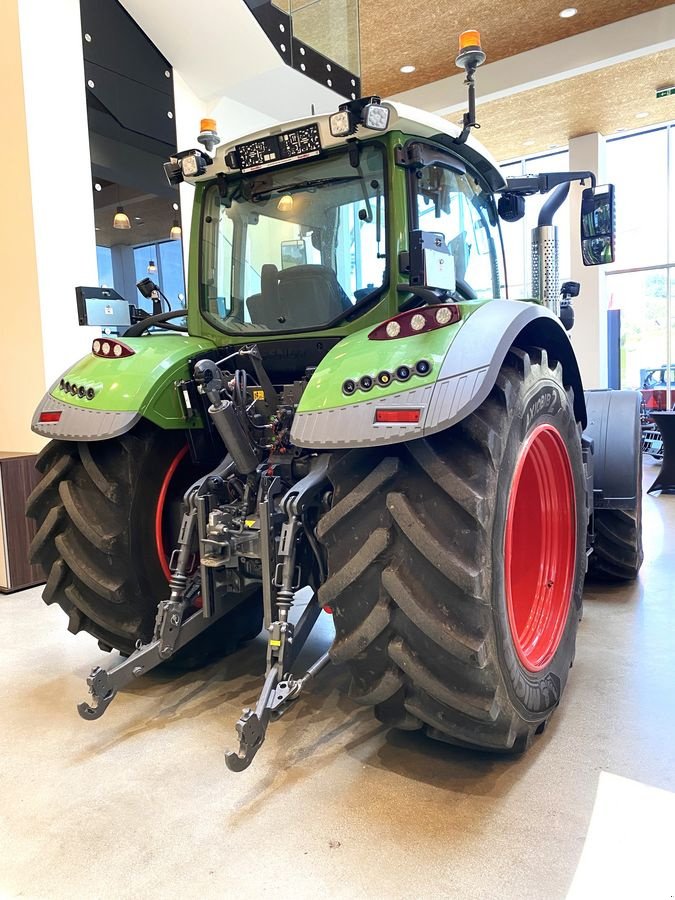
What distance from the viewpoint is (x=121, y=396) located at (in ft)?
7.66

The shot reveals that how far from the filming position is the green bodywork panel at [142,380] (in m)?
2.32

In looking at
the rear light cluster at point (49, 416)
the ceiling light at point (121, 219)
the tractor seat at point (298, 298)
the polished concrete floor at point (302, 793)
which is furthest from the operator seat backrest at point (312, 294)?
the ceiling light at point (121, 219)

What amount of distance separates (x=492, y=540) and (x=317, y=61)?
5106mm

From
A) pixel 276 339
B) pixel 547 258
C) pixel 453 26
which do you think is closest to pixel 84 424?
pixel 276 339

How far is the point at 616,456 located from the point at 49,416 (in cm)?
267

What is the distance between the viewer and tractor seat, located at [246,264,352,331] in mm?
2414

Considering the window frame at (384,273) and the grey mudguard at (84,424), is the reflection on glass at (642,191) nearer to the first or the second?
the window frame at (384,273)

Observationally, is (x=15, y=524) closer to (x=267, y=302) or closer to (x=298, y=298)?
(x=267, y=302)

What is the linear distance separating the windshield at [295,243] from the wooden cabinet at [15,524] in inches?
78.2

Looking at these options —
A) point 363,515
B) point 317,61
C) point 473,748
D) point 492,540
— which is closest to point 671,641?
point 473,748

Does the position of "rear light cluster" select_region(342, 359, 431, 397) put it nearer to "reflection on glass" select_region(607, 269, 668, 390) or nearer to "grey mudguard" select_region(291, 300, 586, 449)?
"grey mudguard" select_region(291, 300, 586, 449)

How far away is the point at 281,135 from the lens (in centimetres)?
234

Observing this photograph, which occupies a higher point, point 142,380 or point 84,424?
point 142,380

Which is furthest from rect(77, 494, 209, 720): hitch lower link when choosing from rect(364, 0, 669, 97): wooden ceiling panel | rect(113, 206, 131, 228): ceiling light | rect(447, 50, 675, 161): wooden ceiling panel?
rect(447, 50, 675, 161): wooden ceiling panel
